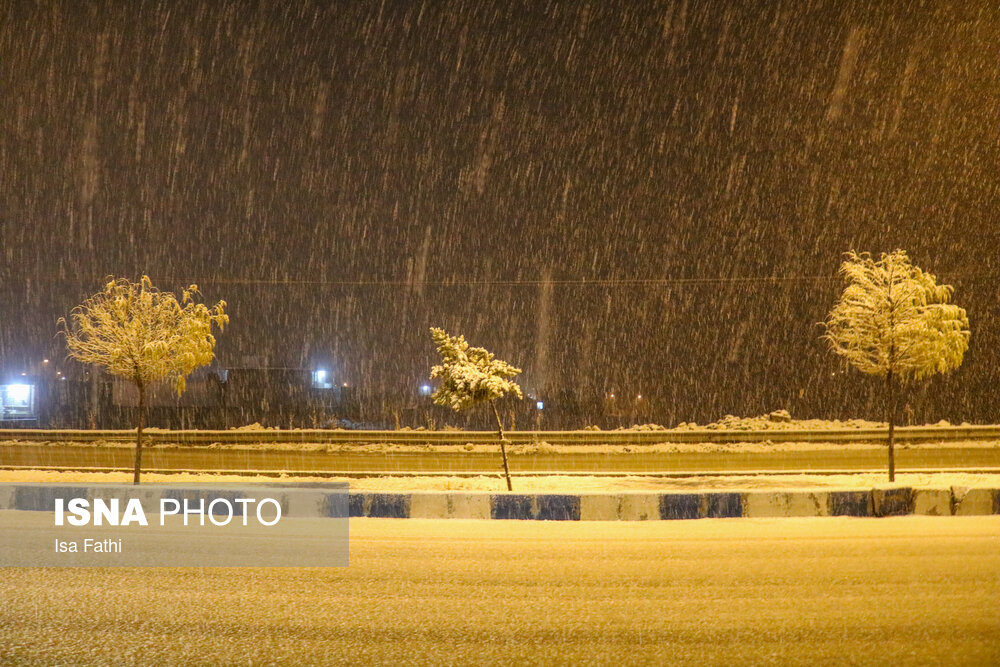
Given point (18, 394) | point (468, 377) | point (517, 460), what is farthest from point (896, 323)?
point (18, 394)

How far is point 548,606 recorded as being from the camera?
6.98 metres

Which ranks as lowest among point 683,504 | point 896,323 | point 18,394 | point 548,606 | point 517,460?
point 517,460

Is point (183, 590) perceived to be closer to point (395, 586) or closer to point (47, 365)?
point (395, 586)

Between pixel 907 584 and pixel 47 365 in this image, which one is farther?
pixel 47 365

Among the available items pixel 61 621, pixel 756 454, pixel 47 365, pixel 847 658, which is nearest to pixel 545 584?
pixel 847 658

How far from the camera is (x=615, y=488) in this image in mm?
15750

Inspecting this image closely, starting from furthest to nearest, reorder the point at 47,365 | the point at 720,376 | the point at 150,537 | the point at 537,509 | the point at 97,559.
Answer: the point at 47,365 < the point at 720,376 < the point at 537,509 < the point at 150,537 < the point at 97,559

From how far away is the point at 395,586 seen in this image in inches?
306

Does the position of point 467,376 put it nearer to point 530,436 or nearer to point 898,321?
point 898,321

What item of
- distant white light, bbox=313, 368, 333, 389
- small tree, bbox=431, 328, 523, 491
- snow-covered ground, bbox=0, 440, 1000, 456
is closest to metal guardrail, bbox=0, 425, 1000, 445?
snow-covered ground, bbox=0, 440, 1000, 456

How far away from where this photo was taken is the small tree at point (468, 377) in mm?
15023

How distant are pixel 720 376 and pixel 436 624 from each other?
120 feet

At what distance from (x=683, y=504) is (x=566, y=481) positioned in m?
5.38

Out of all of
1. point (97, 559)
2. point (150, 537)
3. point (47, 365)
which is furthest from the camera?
point (47, 365)
